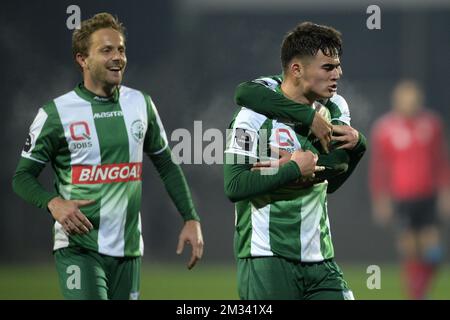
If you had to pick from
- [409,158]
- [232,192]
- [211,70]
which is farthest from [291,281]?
[211,70]

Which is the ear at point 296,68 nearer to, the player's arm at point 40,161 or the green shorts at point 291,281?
the green shorts at point 291,281

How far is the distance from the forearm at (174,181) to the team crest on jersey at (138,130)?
0.60ft

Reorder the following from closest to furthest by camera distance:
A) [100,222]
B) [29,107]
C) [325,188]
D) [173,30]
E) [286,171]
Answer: [286,171] < [325,188] < [100,222] < [29,107] < [173,30]

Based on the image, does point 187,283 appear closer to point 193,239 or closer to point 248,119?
point 193,239

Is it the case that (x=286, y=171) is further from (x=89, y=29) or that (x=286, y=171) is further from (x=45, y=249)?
(x=45, y=249)

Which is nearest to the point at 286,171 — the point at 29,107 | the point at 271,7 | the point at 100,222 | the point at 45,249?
the point at 100,222

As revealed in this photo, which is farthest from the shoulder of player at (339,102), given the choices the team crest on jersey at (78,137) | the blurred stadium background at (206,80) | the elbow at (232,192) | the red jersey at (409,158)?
the red jersey at (409,158)

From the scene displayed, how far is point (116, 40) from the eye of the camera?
466cm

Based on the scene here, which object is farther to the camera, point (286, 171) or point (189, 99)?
point (189, 99)

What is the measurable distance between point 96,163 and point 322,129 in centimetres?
115

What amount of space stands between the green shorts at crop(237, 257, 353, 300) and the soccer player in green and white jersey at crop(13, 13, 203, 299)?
18.0 inches

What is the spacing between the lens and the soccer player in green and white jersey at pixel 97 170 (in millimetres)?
4488

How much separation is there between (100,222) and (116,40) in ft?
2.93

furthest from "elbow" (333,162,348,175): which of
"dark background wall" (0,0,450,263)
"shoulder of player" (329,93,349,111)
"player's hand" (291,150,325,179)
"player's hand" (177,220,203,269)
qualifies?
"dark background wall" (0,0,450,263)
